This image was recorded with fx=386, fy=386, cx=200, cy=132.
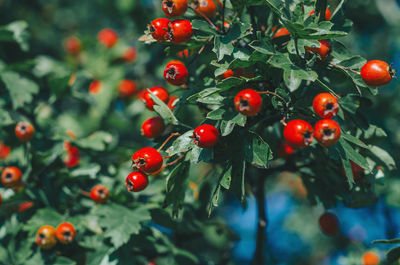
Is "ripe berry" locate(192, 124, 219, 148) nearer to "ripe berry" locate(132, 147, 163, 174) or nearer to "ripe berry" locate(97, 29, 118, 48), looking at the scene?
"ripe berry" locate(132, 147, 163, 174)

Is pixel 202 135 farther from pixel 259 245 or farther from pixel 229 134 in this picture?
pixel 259 245

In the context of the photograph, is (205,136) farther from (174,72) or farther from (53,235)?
(53,235)

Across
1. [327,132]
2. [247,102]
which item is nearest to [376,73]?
[327,132]

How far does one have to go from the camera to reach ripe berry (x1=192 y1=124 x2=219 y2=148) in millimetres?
1781

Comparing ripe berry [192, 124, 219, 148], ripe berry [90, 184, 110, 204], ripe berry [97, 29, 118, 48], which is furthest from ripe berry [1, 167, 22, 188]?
ripe berry [97, 29, 118, 48]

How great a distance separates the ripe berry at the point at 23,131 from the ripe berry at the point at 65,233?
762 millimetres

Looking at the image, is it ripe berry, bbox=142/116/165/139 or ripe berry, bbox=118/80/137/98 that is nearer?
ripe berry, bbox=142/116/165/139

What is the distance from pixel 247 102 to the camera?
5.64 feet

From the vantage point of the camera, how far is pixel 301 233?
18.5 ft

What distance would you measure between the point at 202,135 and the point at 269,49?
505mm

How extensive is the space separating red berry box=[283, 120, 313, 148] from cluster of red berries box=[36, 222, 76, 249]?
4.78ft

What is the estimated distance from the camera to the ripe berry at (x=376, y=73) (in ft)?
5.98

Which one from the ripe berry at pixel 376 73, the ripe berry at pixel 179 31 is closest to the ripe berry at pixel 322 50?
the ripe berry at pixel 376 73

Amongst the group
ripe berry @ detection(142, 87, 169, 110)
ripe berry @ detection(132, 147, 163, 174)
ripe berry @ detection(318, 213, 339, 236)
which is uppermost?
ripe berry @ detection(142, 87, 169, 110)
